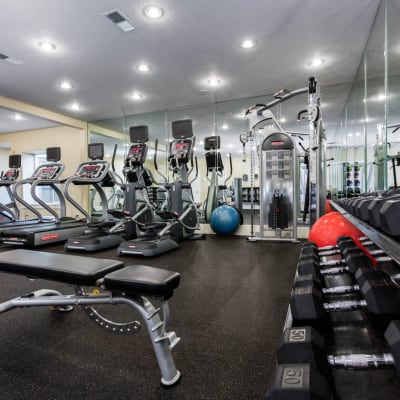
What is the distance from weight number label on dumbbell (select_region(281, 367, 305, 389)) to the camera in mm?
670

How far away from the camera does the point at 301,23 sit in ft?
11.4

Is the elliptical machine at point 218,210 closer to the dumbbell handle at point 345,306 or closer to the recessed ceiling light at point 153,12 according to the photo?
the recessed ceiling light at point 153,12

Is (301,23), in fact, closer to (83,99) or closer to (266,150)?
(266,150)

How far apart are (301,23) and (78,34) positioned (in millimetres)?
2970

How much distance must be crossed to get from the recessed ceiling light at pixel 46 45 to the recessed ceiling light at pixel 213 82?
263 centimetres

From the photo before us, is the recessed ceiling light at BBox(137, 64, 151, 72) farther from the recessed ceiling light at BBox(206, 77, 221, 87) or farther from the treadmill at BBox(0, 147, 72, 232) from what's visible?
the treadmill at BBox(0, 147, 72, 232)

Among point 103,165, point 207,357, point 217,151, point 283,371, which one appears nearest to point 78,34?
point 103,165

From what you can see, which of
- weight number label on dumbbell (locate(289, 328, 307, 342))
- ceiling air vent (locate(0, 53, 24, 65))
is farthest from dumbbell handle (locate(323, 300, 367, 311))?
ceiling air vent (locate(0, 53, 24, 65))

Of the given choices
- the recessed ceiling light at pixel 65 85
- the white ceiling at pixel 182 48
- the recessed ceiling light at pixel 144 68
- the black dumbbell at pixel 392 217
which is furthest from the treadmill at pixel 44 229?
the black dumbbell at pixel 392 217

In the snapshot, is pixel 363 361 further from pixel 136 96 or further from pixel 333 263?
pixel 136 96

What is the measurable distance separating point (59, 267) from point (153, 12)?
10.5 ft

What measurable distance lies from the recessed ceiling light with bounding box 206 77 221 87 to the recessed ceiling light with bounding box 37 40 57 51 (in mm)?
2626

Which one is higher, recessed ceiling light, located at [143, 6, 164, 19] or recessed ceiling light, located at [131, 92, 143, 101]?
recessed ceiling light, located at [131, 92, 143, 101]

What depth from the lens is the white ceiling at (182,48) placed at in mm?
3213
